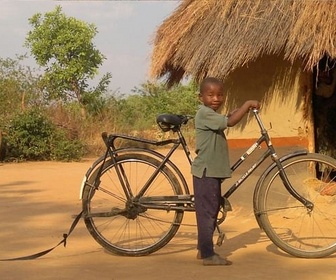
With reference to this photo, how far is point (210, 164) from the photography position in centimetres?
503

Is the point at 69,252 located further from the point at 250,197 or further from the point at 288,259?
the point at 250,197

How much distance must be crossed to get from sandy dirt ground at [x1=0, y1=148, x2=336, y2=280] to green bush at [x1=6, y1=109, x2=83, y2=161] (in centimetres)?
795

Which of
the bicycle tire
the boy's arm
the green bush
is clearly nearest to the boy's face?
the boy's arm

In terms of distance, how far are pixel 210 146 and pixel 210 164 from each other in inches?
5.5

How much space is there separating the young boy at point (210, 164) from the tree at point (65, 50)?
21.5m

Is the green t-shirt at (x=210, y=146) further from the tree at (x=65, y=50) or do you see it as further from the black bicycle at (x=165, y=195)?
the tree at (x=65, y=50)

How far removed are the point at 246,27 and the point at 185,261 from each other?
2.88 metres

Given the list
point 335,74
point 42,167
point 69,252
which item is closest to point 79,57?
point 42,167

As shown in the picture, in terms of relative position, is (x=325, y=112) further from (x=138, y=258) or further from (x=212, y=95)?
(x=138, y=258)

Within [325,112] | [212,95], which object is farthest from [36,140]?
[212,95]

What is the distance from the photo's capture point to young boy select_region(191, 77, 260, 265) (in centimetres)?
499

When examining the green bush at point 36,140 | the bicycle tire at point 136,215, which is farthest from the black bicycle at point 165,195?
the green bush at point 36,140

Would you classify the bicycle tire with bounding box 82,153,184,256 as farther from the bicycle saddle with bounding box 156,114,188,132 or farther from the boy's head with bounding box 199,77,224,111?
the boy's head with bounding box 199,77,224,111

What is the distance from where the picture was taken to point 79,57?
27.0 m
